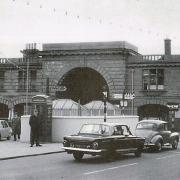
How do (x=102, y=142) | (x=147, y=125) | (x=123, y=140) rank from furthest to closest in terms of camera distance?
(x=147, y=125) < (x=123, y=140) < (x=102, y=142)

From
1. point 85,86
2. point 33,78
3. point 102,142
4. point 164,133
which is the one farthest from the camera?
point 85,86

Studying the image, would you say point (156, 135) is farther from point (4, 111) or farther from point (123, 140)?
point (4, 111)

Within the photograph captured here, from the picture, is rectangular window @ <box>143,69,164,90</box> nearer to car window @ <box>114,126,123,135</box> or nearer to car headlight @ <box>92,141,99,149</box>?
car window @ <box>114,126,123,135</box>

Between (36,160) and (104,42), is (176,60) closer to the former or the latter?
(104,42)

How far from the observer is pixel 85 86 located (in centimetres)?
5138

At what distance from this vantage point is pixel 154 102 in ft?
150

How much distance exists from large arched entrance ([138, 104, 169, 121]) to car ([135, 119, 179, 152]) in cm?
2107

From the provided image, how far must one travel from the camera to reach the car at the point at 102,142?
18.1m

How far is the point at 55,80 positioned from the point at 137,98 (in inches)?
328

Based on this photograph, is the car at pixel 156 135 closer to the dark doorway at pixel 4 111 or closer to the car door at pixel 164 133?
the car door at pixel 164 133

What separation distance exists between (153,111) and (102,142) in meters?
29.2

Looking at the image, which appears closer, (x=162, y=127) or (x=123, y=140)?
(x=123, y=140)

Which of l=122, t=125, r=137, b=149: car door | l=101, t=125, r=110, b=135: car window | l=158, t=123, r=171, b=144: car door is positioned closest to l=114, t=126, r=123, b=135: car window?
l=122, t=125, r=137, b=149: car door

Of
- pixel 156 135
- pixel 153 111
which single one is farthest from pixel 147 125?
pixel 153 111
